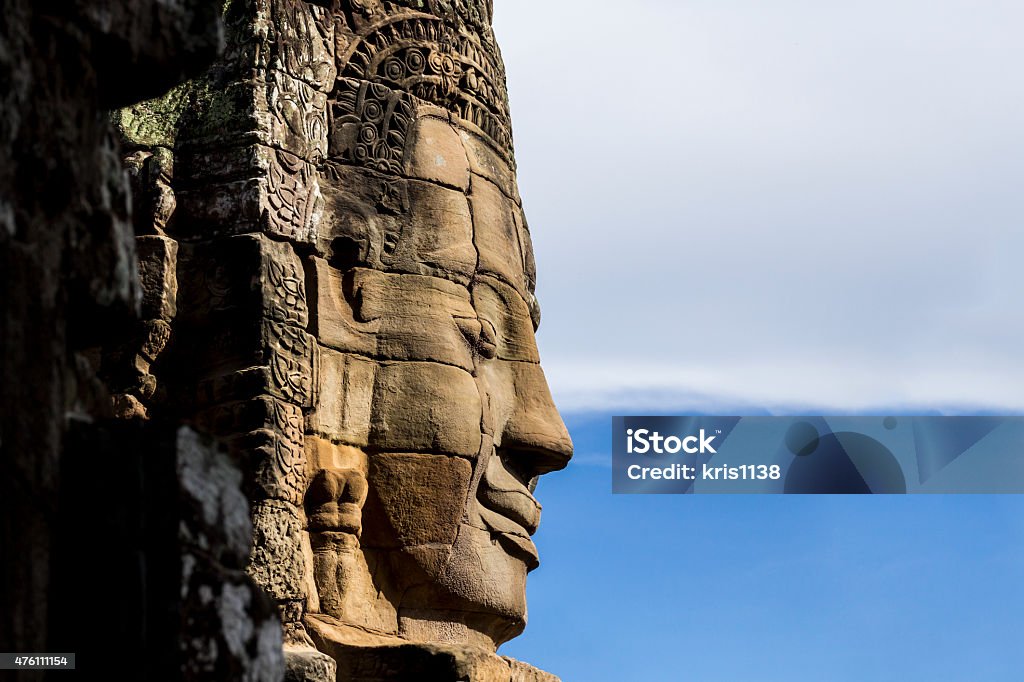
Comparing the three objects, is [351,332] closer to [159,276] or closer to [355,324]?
[355,324]

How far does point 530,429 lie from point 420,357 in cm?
83

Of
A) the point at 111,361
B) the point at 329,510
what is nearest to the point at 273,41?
the point at 111,361

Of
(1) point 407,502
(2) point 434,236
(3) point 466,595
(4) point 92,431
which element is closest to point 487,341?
(2) point 434,236

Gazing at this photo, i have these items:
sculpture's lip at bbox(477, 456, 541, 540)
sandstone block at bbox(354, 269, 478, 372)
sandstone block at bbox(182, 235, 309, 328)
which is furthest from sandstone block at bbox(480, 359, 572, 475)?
sandstone block at bbox(182, 235, 309, 328)

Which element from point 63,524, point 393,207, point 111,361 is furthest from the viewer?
point 393,207

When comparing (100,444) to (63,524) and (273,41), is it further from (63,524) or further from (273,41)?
(273,41)

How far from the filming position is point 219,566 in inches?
120

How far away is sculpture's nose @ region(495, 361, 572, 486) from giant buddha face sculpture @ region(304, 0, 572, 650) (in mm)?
11

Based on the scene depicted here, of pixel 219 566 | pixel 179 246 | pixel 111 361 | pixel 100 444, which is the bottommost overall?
pixel 219 566

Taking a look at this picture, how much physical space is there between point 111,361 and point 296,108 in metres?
1.50

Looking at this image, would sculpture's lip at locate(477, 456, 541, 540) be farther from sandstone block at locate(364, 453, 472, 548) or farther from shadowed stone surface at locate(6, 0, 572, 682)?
sandstone block at locate(364, 453, 472, 548)

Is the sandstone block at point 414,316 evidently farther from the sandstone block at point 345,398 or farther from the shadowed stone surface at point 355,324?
the sandstone block at point 345,398

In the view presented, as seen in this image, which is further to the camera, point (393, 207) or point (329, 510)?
point (393, 207)

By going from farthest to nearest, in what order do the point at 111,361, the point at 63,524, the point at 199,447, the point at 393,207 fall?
the point at 393,207
the point at 111,361
the point at 199,447
the point at 63,524
